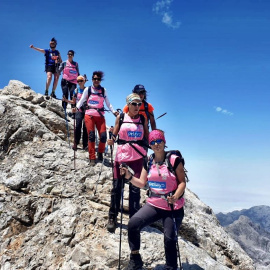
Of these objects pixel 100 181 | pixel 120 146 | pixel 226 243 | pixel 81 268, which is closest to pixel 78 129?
pixel 100 181

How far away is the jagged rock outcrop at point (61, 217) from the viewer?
7.71 m

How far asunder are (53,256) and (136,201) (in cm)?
327

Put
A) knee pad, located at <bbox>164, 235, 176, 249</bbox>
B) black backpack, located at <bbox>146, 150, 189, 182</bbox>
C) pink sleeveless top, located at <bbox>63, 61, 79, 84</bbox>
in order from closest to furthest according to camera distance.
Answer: knee pad, located at <bbox>164, 235, 176, 249</bbox>
black backpack, located at <bbox>146, 150, 189, 182</bbox>
pink sleeveless top, located at <bbox>63, 61, 79, 84</bbox>

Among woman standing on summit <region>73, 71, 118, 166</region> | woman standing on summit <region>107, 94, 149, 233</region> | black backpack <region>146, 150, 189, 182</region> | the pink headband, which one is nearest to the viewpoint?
black backpack <region>146, 150, 189, 182</region>

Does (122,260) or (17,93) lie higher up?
(17,93)

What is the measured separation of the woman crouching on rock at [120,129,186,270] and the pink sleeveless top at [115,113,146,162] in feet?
4.46

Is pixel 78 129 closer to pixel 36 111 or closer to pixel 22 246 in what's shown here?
pixel 36 111

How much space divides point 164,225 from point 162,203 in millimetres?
549

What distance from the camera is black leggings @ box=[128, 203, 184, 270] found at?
595 centimetres

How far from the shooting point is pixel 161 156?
254 inches

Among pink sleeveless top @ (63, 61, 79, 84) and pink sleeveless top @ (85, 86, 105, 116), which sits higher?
pink sleeveless top @ (63, 61, 79, 84)

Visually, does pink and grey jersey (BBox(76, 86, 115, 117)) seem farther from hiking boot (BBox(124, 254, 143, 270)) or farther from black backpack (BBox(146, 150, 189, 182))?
hiking boot (BBox(124, 254, 143, 270))

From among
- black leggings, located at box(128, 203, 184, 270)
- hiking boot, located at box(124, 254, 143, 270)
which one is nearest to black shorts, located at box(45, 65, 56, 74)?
black leggings, located at box(128, 203, 184, 270)

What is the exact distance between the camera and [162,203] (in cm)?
620
